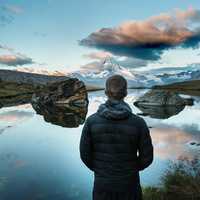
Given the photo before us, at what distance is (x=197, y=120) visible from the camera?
4525 centimetres

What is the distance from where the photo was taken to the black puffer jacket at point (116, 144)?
24.7 ft

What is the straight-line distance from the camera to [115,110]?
7430 mm

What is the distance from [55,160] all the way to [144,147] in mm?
15704

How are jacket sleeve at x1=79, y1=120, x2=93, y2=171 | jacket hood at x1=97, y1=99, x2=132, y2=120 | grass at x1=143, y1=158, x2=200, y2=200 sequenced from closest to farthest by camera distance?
jacket hood at x1=97, y1=99, x2=132, y2=120
jacket sleeve at x1=79, y1=120, x2=93, y2=171
grass at x1=143, y1=158, x2=200, y2=200

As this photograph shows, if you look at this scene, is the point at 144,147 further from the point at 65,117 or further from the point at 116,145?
the point at 65,117

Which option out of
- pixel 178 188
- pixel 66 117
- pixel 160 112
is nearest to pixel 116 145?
pixel 178 188

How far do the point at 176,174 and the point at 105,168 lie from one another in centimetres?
670

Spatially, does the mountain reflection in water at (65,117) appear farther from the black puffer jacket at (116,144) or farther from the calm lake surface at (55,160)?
the black puffer jacket at (116,144)

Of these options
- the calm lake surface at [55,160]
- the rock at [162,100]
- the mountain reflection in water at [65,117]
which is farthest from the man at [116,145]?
the rock at [162,100]

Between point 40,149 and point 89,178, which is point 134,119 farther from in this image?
point 40,149

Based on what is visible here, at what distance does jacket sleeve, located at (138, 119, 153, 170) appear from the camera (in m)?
7.62

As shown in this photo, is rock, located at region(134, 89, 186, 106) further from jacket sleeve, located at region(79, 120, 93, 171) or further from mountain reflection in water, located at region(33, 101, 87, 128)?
jacket sleeve, located at region(79, 120, 93, 171)

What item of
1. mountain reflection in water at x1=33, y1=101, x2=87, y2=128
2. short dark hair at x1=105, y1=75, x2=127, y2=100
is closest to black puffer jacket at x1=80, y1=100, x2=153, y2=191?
short dark hair at x1=105, y1=75, x2=127, y2=100

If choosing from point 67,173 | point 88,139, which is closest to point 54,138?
point 67,173
